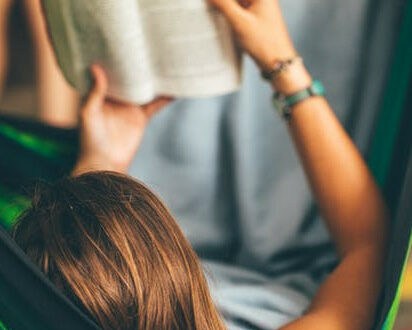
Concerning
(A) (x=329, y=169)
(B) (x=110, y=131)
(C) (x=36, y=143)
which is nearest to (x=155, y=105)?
(B) (x=110, y=131)

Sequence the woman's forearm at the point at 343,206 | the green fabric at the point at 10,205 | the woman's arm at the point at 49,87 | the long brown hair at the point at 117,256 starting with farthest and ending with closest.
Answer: the woman's arm at the point at 49,87, the green fabric at the point at 10,205, the woman's forearm at the point at 343,206, the long brown hair at the point at 117,256

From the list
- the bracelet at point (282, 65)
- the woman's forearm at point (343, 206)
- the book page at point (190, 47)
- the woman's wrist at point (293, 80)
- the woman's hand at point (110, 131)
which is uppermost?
the book page at point (190, 47)

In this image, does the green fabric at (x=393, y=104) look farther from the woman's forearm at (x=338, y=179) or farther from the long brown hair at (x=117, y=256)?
the long brown hair at (x=117, y=256)

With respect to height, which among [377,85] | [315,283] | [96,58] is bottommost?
[315,283]

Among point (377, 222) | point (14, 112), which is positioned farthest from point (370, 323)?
point (14, 112)

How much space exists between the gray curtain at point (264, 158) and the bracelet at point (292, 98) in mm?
166

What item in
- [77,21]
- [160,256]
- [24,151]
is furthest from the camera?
[24,151]

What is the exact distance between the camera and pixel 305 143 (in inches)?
29.7

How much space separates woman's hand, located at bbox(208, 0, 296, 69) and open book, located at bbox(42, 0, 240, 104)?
0.08ft

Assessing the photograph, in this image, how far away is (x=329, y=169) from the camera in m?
0.74

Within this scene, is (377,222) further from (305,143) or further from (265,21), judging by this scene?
(265,21)

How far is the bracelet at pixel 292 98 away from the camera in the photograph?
0.75 meters

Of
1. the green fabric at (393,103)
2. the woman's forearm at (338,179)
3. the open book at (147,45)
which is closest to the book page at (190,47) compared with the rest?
the open book at (147,45)

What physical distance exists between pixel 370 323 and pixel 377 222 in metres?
0.12
